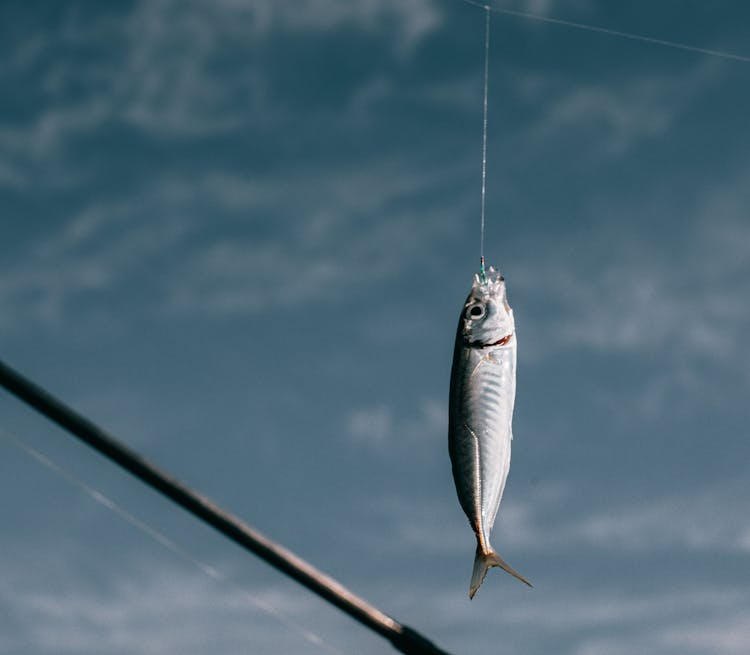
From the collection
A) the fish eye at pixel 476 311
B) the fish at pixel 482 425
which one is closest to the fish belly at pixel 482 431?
the fish at pixel 482 425

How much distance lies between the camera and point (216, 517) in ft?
7.21

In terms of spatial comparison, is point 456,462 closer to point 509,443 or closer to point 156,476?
point 509,443

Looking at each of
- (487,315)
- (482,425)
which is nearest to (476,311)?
(487,315)

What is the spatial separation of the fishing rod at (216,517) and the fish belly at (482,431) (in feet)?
11.2

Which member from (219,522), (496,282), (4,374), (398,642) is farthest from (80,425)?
(496,282)

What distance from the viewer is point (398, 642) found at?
8.35 feet

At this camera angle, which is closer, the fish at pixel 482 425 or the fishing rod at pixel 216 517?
the fishing rod at pixel 216 517

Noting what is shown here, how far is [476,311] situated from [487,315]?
0.11 m

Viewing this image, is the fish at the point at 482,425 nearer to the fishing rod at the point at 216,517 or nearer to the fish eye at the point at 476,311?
the fish eye at the point at 476,311

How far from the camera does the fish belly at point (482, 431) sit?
5926mm

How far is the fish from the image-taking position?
5.93 m

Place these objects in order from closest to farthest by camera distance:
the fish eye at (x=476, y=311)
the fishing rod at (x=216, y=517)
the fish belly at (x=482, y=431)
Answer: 1. the fishing rod at (x=216, y=517)
2. the fish belly at (x=482, y=431)
3. the fish eye at (x=476, y=311)

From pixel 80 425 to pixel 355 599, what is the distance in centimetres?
91

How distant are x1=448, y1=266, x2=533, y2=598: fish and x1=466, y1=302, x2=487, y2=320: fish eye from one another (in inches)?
3.4
